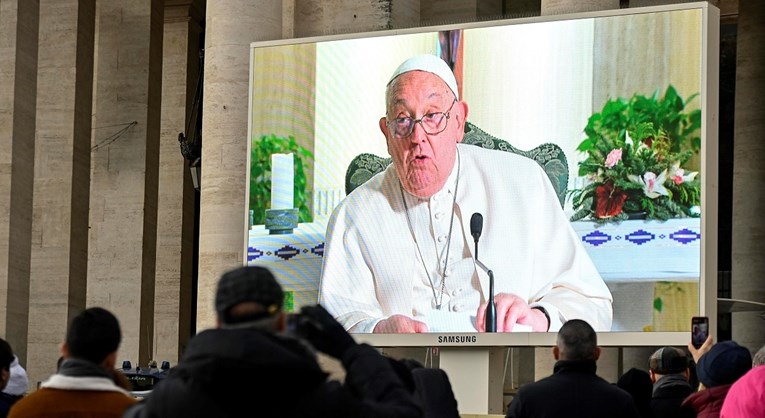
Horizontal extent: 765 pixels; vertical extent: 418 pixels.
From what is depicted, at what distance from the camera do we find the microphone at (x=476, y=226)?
48.2 ft

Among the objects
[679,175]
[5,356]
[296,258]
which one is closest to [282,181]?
[296,258]

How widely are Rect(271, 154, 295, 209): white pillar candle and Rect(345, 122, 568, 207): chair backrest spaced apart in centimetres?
63

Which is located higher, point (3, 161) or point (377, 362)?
point (3, 161)

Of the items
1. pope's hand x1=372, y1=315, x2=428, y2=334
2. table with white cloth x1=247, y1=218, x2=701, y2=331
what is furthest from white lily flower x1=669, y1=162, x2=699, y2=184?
pope's hand x1=372, y1=315, x2=428, y2=334

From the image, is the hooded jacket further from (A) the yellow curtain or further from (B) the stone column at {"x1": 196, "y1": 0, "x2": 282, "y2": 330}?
(B) the stone column at {"x1": 196, "y1": 0, "x2": 282, "y2": 330}

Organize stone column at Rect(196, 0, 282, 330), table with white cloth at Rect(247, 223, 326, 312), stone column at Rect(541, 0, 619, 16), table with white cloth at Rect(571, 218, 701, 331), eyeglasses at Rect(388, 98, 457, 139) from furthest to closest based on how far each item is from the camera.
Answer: stone column at Rect(196, 0, 282, 330) < table with white cloth at Rect(247, 223, 326, 312) < stone column at Rect(541, 0, 619, 16) < eyeglasses at Rect(388, 98, 457, 139) < table with white cloth at Rect(571, 218, 701, 331)

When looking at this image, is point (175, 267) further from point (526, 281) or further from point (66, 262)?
point (526, 281)

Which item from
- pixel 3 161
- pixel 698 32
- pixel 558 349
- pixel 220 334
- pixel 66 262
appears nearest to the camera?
pixel 220 334

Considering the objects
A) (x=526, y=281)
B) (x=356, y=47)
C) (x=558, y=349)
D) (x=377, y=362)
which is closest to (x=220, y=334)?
(x=377, y=362)

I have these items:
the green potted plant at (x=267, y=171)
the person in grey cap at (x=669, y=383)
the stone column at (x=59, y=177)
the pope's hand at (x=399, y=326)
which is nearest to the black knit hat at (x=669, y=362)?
the person in grey cap at (x=669, y=383)

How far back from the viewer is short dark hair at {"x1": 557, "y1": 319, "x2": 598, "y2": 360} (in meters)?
6.72

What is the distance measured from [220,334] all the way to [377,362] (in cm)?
52

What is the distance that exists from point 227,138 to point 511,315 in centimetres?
407

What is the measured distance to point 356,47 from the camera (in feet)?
51.4
